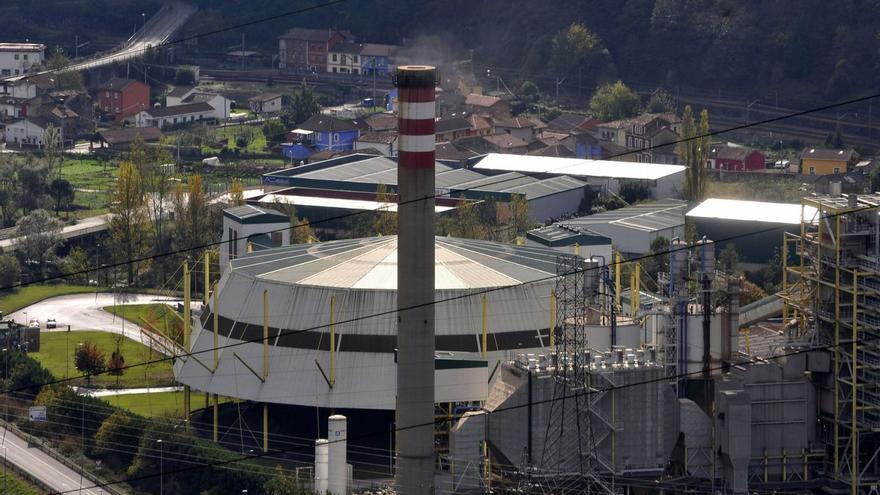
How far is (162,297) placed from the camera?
57.3m

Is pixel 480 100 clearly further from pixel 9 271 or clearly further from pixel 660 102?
pixel 9 271

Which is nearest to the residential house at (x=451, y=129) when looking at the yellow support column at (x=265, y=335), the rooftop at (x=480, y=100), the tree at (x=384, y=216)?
the rooftop at (x=480, y=100)

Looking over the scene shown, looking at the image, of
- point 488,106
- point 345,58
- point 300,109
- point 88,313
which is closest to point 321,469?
point 88,313

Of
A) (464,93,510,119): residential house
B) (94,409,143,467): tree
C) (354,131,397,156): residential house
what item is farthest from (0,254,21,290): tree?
(464,93,510,119): residential house

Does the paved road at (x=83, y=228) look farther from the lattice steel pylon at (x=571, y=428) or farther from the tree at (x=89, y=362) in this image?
the lattice steel pylon at (x=571, y=428)

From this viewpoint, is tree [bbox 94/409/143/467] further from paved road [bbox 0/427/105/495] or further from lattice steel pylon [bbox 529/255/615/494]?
lattice steel pylon [bbox 529/255/615/494]

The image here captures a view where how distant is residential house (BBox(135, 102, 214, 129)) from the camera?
8550cm

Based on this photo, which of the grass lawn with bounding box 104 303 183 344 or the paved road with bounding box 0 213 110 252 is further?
the paved road with bounding box 0 213 110 252

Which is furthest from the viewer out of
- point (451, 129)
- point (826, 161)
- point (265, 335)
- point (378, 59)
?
point (378, 59)

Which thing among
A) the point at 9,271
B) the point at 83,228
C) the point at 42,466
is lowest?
the point at 42,466

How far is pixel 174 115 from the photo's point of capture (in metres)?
85.6

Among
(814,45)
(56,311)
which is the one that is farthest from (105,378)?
(814,45)

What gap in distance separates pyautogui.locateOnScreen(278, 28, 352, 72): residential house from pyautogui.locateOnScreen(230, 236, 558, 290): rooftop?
52239 mm

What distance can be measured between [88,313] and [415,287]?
21349 mm
